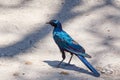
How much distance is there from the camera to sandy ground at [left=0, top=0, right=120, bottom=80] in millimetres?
5152

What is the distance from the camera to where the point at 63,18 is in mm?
7020

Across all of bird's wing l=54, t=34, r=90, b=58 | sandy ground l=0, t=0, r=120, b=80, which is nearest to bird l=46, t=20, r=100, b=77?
bird's wing l=54, t=34, r=90, b=58

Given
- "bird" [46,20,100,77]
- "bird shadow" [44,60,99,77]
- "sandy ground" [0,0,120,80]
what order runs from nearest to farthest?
"bird" [46,20,100,77] → "sandy ground" [0,0,120,80] → "bird shadow" [44,60,99,77]

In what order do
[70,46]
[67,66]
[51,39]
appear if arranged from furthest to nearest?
[51,39]
[67,66]
[70,46]

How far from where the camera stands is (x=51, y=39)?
20.8 ft

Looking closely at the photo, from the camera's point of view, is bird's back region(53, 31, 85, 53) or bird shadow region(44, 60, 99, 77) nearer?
bird's back region(53, 31, 85, 53)

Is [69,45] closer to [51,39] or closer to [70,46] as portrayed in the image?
[70,46]

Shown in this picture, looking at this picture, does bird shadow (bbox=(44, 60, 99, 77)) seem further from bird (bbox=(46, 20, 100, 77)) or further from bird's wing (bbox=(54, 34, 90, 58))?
bird's wing (bbox=(54, 34, 90, 58))

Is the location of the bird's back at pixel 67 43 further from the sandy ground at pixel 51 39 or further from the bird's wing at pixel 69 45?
the sandy ground at pixel 51 39

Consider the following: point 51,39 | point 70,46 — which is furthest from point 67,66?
point 51,39

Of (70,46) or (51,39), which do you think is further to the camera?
(51,39)

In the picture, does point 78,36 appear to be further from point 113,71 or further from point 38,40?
point 113,71

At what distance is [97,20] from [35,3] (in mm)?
1201

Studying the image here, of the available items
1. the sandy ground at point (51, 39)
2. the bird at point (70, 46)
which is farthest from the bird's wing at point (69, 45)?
the sandy ground at point (51, 39)
